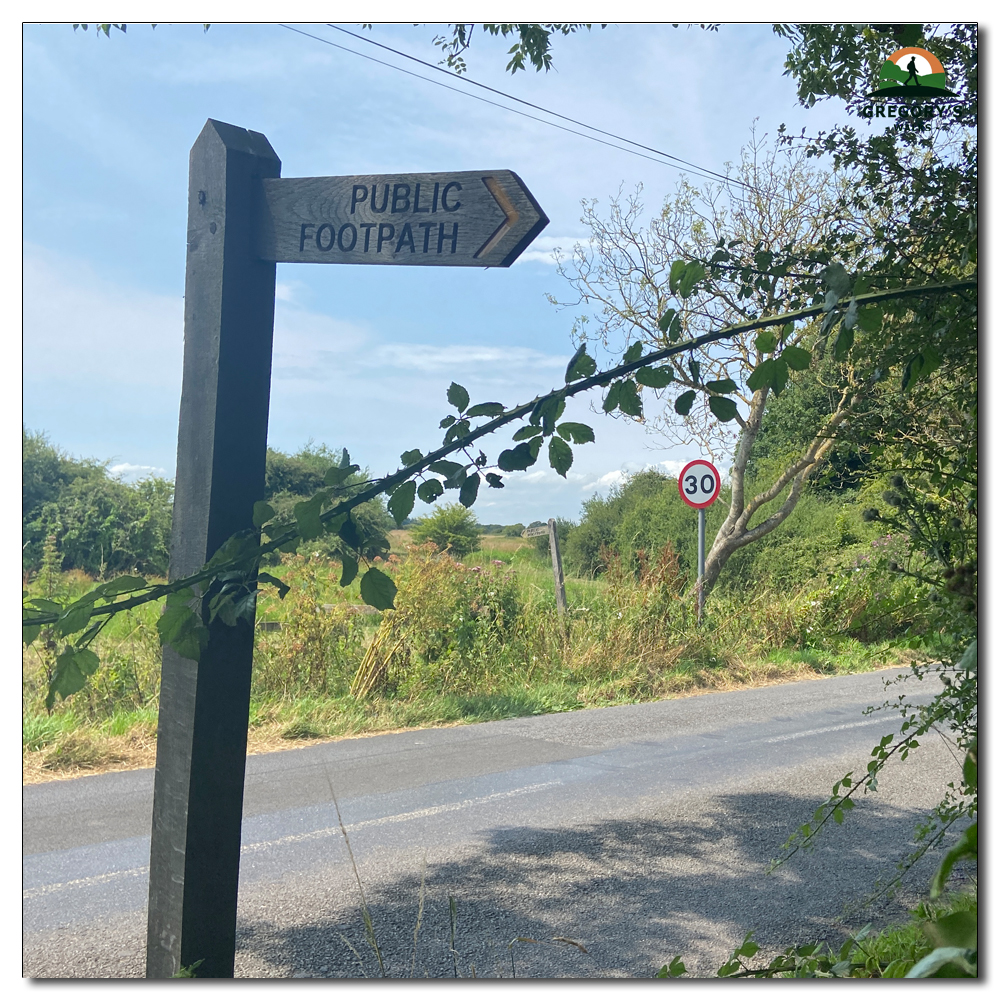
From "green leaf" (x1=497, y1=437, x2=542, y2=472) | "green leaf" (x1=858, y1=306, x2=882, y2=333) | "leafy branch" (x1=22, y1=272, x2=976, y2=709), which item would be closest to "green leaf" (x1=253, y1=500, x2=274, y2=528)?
"leafy branch" (x1=22, y1=272, x2=976, y2=709)

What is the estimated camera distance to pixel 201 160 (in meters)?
1.42

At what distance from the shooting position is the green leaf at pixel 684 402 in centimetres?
114

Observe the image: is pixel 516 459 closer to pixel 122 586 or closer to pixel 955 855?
pixel 122 586

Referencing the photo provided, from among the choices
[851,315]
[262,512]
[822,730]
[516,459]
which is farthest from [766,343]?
[822,730]

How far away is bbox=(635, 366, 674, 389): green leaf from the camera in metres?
1.08

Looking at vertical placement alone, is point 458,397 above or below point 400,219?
below

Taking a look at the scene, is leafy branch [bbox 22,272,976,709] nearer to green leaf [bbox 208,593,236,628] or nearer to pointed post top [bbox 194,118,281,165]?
green leaf [bbox 208,593,236,628]

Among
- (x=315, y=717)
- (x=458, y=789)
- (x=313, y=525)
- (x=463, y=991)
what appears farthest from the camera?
(x=315, y=717)

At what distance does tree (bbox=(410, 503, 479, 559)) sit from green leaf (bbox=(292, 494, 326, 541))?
16.7 feet

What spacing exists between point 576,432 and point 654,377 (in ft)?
0.42

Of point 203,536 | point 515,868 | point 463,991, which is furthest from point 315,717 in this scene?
point 203,536

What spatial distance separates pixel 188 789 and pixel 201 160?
1.07 m

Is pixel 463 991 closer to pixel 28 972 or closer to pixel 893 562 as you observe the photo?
pixel 893 562

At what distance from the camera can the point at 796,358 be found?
3.60 ft
